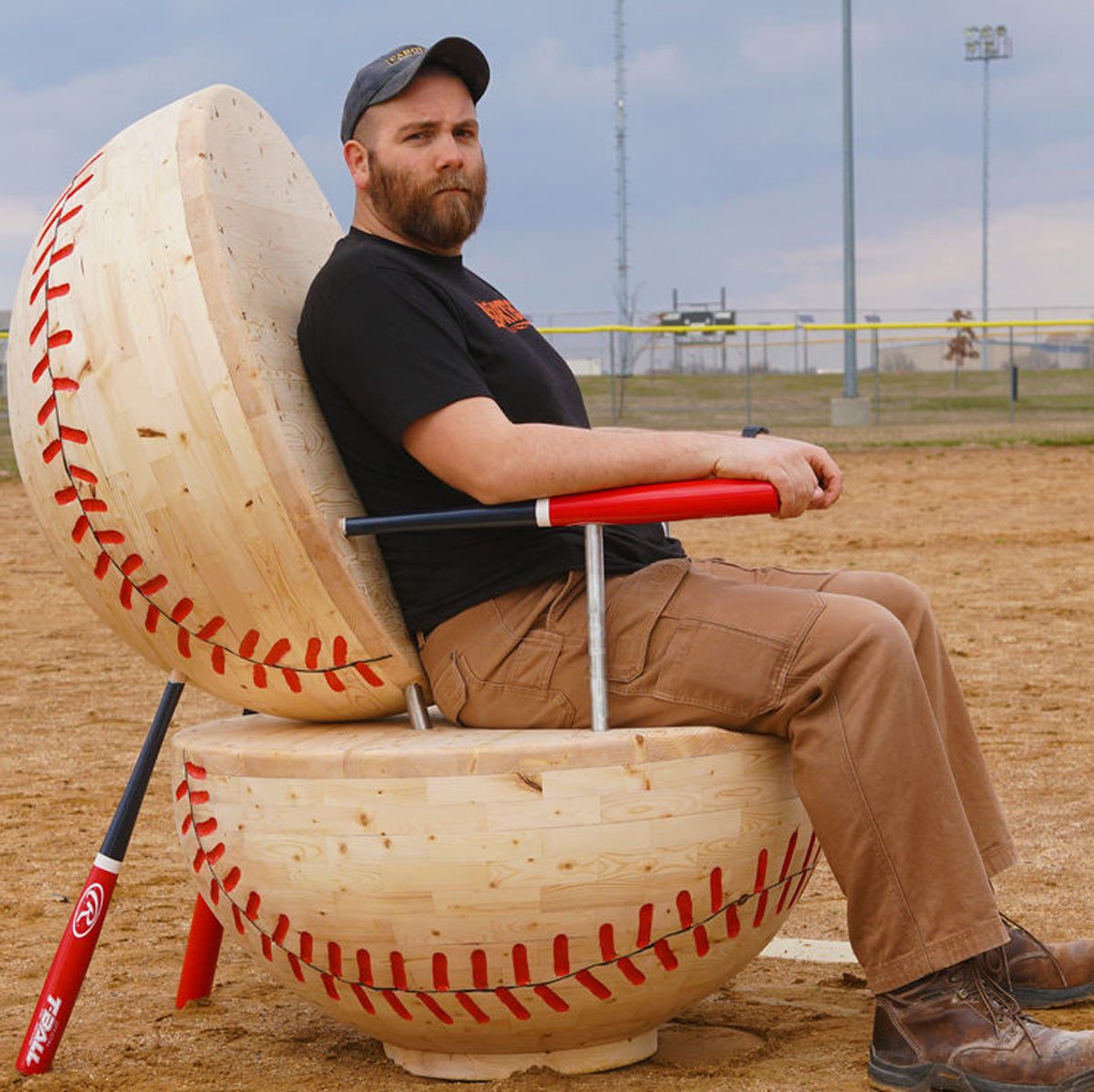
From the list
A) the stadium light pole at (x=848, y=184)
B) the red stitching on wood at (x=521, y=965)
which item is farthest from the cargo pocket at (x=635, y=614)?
the stadium light pole at (x=848, y=184)

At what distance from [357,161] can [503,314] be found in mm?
404

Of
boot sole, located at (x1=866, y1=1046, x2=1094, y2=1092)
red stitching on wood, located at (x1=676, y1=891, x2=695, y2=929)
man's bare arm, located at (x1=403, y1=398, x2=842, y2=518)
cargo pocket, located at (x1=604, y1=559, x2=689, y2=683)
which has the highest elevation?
man's bare arm, located at (x1=403, y1=398, x2=842, y2=518)

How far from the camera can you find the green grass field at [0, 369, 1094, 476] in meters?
A: 20.7

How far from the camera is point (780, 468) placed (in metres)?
2.95

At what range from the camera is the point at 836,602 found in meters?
2.97

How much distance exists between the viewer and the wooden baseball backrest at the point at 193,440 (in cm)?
296

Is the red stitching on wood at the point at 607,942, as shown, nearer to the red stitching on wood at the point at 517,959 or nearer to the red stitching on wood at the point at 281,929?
the red stitching on wood at the point at 517,959

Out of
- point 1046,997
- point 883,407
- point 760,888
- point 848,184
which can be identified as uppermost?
point 848,184

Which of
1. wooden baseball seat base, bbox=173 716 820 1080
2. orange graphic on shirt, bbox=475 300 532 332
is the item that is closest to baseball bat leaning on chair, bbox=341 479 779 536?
wooden baseball seat base, bbox=173 716 820 1080

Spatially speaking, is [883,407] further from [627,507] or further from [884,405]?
[627,507]

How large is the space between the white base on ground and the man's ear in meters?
1.92

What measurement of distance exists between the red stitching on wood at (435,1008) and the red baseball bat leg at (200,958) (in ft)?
2.57

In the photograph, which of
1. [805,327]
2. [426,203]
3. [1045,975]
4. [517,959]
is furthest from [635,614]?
[805,327]

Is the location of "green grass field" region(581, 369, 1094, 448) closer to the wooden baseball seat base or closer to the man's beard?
the man's beard
